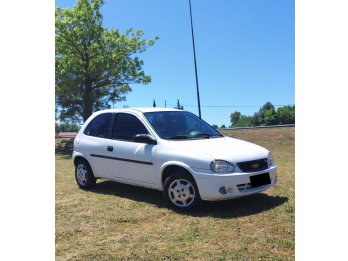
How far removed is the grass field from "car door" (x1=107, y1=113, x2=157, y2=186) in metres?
0.44

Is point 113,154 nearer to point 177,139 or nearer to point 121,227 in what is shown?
point 177,139

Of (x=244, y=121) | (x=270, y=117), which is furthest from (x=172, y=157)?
(x=244, y=121)

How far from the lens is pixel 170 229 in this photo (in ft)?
15.0

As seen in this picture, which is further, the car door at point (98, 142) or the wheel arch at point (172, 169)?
the car door at point (98, 142)

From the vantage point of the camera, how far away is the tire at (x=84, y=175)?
23.1ft

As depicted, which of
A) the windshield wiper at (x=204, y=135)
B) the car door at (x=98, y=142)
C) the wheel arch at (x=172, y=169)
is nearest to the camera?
the wheel arch at (x=172, y=169)

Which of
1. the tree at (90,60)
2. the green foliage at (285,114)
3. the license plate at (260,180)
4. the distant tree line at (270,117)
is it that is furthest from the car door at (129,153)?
the green foliage at (285,114)

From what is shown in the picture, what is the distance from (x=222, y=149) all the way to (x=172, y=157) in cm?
77

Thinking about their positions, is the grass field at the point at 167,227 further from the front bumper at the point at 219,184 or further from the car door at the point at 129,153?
the car door at the point at 129,153

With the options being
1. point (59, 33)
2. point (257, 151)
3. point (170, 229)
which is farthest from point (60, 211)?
point (59, 33)

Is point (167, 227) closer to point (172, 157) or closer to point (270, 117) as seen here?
point (172, 157)

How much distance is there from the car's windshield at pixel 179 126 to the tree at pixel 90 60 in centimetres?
1728

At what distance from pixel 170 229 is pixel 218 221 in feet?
2.28

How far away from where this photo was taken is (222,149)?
17.6 feet
